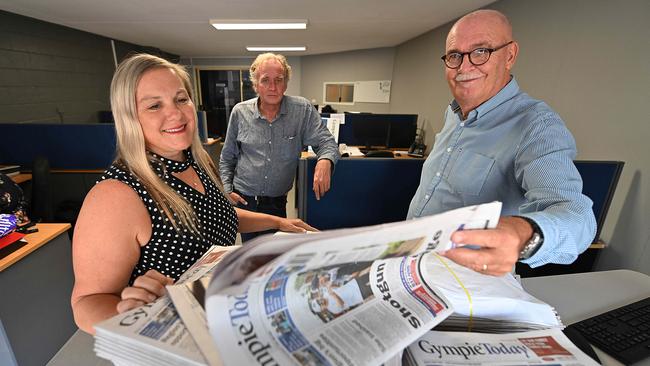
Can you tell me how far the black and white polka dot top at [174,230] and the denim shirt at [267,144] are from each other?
896 millimetres

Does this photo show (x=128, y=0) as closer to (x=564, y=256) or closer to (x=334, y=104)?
(x=564, y=256)

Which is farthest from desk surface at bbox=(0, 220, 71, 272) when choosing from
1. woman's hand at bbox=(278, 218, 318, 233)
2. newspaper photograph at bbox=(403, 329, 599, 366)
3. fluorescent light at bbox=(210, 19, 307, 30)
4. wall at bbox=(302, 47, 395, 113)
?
wall at bbox=(302, 47, 395, 113)

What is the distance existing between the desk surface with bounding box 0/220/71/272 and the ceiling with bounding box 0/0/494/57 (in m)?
2.26

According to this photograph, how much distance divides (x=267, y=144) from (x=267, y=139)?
0.03m

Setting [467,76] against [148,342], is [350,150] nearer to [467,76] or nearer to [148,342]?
[467,76]

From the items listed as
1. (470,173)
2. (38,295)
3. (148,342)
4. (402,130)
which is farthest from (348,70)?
(148,342)

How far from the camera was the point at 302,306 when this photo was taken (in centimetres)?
43

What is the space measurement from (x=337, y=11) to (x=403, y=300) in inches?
131

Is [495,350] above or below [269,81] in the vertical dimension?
below

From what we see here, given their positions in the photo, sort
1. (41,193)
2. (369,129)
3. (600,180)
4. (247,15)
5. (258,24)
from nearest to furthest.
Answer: (600,180) < (41,193) < (247,15) < (258,24) < (369,129)

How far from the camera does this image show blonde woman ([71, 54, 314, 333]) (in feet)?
2.21

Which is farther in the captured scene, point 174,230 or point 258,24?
point 258,24

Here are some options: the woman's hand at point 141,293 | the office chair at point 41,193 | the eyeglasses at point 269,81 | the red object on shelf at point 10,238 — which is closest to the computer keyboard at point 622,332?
the woman's hand at point 141,293

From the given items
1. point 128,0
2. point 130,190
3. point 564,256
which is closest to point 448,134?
point 564,256
